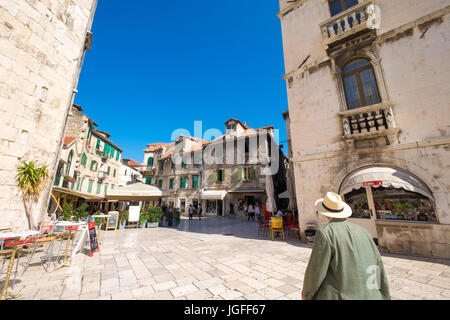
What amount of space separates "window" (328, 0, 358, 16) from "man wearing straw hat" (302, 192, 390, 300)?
10.6 m

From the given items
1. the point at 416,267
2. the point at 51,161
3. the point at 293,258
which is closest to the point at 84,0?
the point at 51,161

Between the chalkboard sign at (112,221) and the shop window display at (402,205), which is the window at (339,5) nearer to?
the shop window display at (402,205)

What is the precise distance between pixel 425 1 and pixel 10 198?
1549 centimetres

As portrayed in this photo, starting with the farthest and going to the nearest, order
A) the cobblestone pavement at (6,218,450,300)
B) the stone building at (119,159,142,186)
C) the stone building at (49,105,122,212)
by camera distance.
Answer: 1. the stone building at (119,159,142,186)
2. the stone building at (49,105,122,212)
3. the cobblestone pavement at (6,218,450,300)

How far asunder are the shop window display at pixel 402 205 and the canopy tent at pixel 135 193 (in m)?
11.2

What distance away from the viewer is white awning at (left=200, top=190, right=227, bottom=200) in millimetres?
20312

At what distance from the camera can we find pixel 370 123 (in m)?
6.59

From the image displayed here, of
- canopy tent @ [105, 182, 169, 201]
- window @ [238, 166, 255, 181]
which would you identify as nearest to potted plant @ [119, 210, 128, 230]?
canopy tent @ [105, 182, 169, 201]

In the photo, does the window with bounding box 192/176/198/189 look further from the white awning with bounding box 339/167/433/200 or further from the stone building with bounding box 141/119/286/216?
the white awning with bounding box 339/167/433/200

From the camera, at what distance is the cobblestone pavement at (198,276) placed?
3318 millimetres

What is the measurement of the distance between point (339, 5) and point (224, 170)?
53.6 feet

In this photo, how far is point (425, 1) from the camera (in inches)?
251

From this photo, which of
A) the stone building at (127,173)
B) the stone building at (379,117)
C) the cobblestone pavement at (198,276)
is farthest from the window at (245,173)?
the stone building at (127,173)
